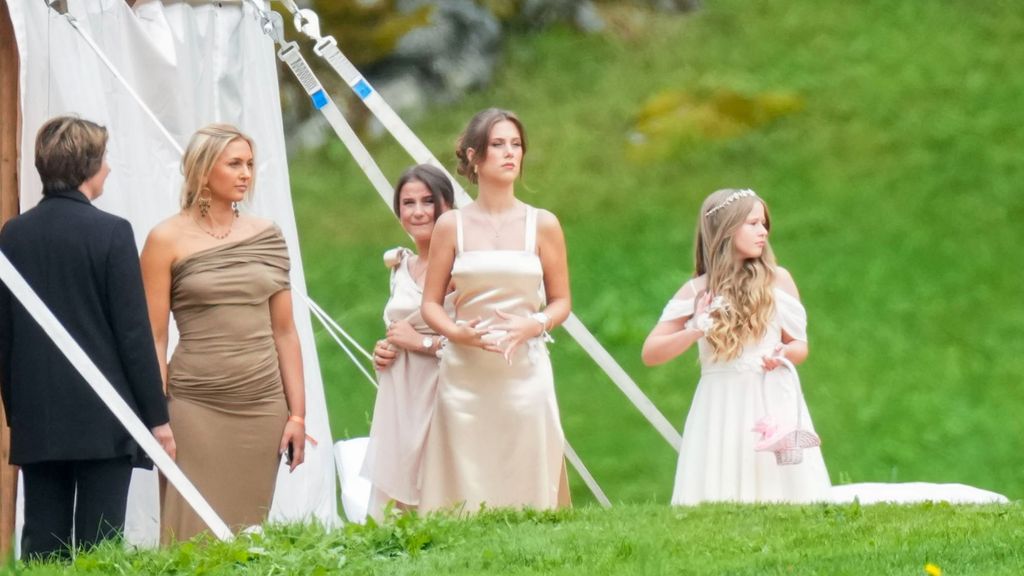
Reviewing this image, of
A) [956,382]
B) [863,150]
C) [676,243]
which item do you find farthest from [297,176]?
[956,382]

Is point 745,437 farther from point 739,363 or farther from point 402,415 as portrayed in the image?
point 402,415

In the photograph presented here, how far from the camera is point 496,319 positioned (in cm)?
586

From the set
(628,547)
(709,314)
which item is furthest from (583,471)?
(628,547)

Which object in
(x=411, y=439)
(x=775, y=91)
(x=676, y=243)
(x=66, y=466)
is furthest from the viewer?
(x=775, y=91)

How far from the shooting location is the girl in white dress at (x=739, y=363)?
6.14 m

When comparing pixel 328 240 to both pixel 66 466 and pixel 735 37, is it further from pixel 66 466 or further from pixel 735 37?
pixel 66 466

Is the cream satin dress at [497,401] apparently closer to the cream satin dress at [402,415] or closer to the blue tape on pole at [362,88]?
the cream satin dress at [402,415]

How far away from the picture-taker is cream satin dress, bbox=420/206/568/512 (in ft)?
19.3

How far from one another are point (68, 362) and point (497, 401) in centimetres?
141

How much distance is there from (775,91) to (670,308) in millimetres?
13238

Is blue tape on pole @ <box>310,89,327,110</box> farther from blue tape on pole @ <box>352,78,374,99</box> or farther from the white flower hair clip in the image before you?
the white flower hair clip

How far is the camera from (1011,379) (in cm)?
1424

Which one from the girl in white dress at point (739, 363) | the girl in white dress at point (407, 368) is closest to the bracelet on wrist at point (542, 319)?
the girl in white dress at point (739, 363)

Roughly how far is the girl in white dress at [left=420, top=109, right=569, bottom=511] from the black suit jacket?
103cm
